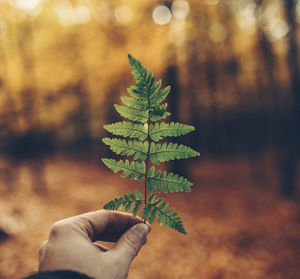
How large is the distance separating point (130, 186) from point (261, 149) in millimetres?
16170

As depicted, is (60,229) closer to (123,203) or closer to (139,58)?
(123,203)

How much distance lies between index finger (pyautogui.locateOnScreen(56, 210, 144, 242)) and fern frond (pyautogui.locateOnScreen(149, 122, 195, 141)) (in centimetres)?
82

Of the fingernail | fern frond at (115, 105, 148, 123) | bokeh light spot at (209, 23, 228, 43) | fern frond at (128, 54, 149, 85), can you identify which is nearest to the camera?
fern frond at (128, 54, 149, 85)

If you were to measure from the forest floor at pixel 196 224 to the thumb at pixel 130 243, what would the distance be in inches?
195

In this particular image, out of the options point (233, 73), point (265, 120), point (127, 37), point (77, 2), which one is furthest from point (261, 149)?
point (77, 2)

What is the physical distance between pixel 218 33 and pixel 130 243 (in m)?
15.6

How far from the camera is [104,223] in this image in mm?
1896

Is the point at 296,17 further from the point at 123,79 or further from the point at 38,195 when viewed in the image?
the point at 38,195

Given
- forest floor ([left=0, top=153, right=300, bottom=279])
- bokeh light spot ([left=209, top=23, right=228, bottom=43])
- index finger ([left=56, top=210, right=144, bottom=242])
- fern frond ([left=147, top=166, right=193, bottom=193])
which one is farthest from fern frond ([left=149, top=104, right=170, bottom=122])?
bokeh light spot ([left=209, top=23, right=228, bottom=43])

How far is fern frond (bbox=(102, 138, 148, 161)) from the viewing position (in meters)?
1.51

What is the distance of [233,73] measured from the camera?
15539 mm

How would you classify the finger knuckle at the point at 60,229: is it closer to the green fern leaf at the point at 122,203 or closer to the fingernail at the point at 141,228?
the green fern leaf at the point at 122,203

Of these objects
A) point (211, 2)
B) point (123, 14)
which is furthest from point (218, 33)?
point (123, 14)

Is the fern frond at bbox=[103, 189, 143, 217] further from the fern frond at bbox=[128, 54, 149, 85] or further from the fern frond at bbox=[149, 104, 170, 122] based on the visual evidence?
the fern frond at bbox=[128, 54, 149, 85]
